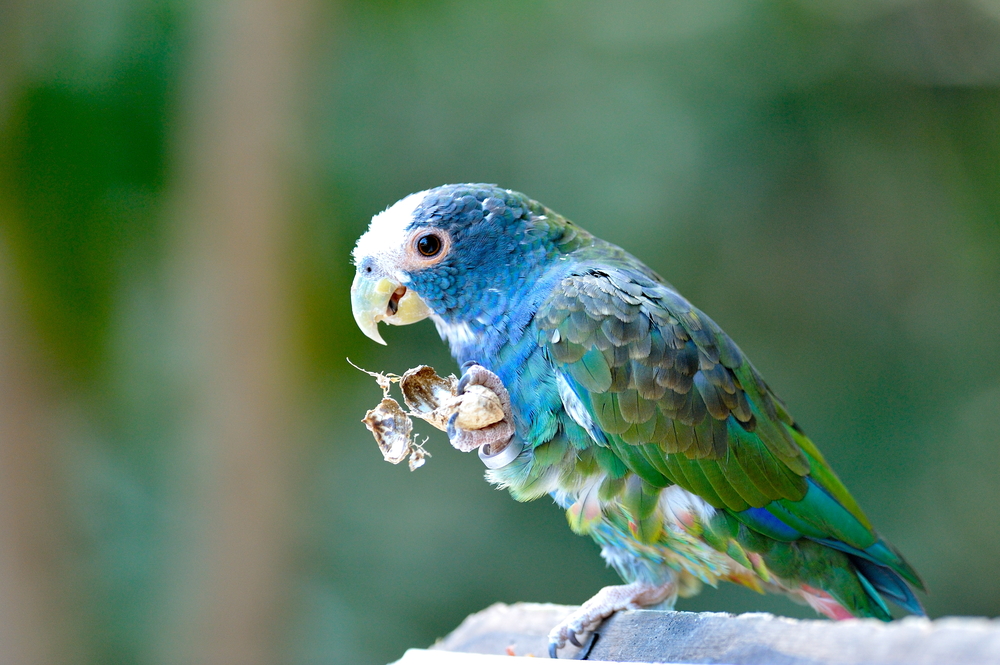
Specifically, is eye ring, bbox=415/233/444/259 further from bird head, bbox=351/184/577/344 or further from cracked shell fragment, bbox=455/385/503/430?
cracked shell fragment, bbox=455/385/503/430

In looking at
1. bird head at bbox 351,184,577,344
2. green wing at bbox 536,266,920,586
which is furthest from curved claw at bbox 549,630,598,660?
bird head at bbox 351,184,577,344

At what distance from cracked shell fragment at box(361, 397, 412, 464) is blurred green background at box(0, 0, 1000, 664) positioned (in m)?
3.09

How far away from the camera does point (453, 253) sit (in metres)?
2.27

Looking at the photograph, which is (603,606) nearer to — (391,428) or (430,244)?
(391,428)

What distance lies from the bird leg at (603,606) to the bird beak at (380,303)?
0.95m

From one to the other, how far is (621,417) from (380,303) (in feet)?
2.66

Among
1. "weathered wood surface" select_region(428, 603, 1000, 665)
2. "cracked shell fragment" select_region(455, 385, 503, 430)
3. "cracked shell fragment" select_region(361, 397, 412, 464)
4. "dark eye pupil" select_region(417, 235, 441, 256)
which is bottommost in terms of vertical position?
"weathered wood surface" select_region(428, 603, 1000, 665)

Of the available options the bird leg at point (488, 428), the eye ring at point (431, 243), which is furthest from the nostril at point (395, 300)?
the bird leg at point (488, 428)

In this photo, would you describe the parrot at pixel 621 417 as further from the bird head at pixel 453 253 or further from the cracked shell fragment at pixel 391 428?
the cracked shell fragment at pixel 391 428

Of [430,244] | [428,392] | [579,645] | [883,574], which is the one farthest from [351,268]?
[883,574]

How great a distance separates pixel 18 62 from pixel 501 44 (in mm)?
2998

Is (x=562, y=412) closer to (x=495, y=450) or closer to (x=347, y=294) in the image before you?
(x=495, y=450)

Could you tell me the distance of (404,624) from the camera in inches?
217

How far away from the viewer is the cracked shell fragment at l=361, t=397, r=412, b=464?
76.3 inches
